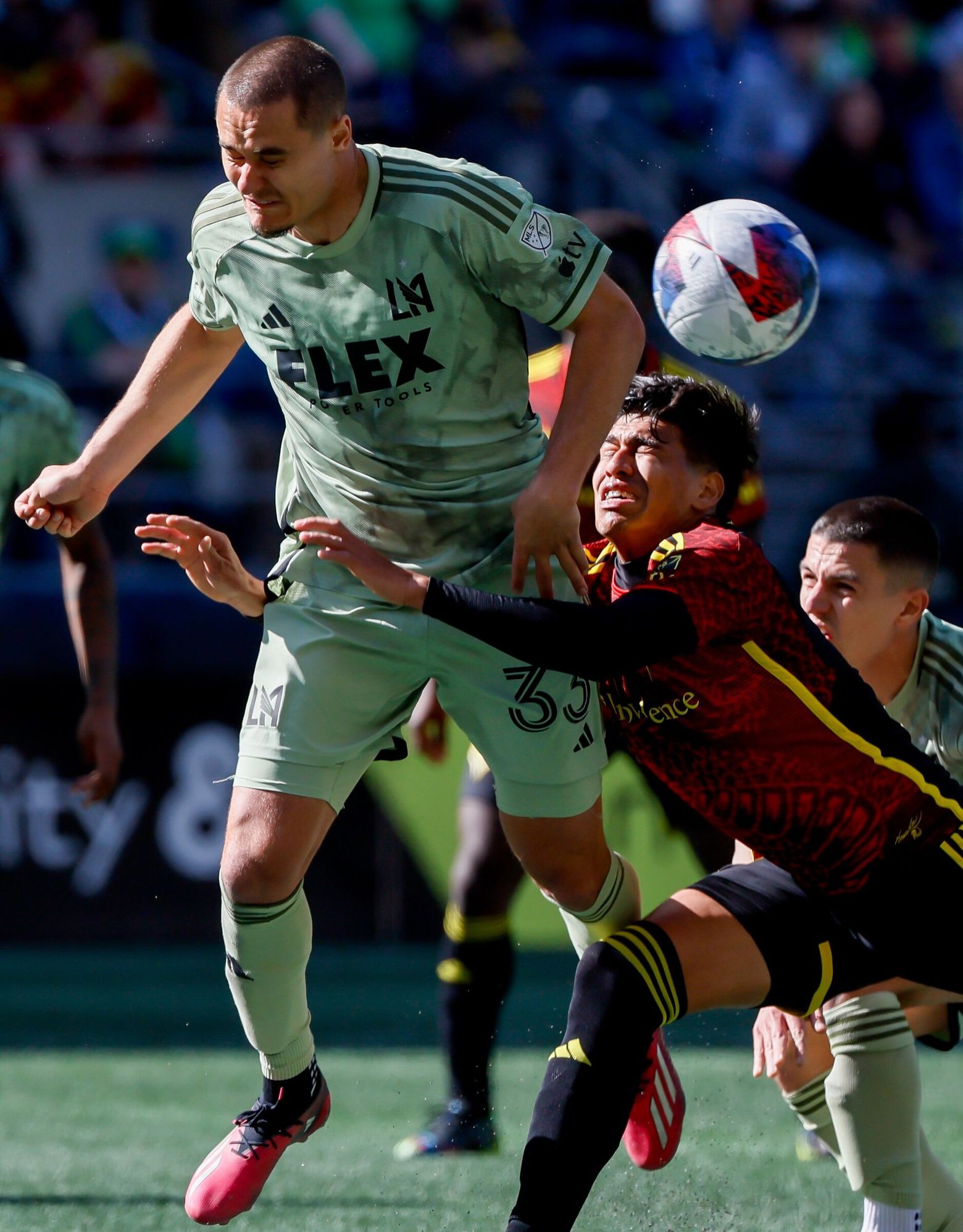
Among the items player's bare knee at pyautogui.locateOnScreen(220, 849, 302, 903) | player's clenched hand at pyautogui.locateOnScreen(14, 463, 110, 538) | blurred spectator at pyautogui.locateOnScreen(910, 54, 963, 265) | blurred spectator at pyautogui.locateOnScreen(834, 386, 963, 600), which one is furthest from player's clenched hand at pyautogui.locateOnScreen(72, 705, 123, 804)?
blurred spectator at pyautogui.locateOnScreen(910, 54, 963, 265)

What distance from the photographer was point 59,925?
320 inches

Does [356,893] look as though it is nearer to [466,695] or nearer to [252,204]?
[466,695]

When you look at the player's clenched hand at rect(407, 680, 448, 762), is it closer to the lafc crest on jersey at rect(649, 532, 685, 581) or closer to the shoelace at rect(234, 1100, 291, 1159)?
the shoelace at rect(234, 1100, 291, 1159)

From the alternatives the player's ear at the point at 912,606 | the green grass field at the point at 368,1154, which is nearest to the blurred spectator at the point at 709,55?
the green grass field at the point at 368,1154

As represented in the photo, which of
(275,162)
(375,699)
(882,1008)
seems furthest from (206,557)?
(882,1008)

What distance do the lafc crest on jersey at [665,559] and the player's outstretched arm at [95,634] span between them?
1.89m

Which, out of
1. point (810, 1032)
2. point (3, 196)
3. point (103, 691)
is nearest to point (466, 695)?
point (810, 1032)

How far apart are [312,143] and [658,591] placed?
1.02 metres

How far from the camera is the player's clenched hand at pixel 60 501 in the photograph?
361 centimetres

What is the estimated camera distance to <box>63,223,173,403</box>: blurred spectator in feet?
29.9

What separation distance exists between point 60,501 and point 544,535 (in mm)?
1012

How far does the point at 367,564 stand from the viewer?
10.2 feet

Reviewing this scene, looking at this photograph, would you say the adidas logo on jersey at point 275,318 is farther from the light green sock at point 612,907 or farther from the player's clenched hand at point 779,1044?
the player's clenched hand at point 779,1044

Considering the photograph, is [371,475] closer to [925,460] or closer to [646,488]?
[646,488]
